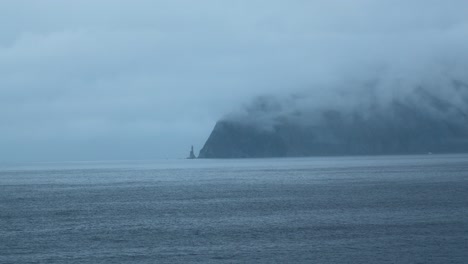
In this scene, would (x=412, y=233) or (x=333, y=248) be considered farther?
(x=412, y=233)

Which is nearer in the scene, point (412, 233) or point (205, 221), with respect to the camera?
point (412, 233)

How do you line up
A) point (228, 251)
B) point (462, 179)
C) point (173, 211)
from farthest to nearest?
point (462, 179) → point (173, 211) → point (228, 251)

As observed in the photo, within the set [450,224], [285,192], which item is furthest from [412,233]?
[285,192]

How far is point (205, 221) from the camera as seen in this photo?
64.7 meters

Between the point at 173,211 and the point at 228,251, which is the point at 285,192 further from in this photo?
the point at 228,251

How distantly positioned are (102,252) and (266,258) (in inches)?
425

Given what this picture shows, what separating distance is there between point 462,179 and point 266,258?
84.5m

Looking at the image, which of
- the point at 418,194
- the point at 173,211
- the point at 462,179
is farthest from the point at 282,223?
the point at 462,179

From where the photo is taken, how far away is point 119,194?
349ft

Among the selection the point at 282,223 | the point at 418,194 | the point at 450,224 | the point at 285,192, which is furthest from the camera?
the point at 285,192

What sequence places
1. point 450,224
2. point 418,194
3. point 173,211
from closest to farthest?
point 450,224
point 173,211
point 418,194

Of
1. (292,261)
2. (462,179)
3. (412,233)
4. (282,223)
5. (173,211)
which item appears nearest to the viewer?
(292,261)

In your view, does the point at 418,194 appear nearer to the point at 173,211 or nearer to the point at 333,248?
the point at 173,211

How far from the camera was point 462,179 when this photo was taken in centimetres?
12150
